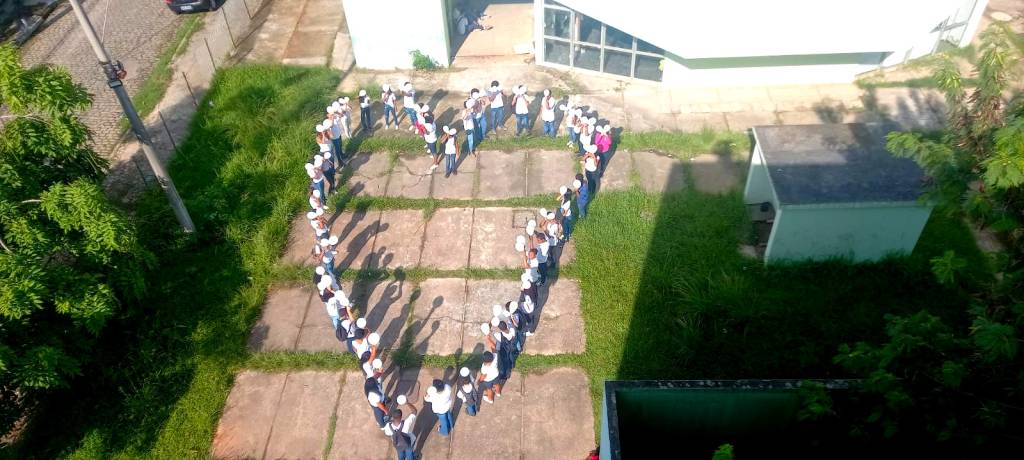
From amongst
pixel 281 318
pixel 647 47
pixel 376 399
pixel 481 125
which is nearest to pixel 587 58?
pixel 647 47

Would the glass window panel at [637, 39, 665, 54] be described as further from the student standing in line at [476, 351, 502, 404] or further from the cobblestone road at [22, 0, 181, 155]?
the cobblestone road at [22, 0, 181, 155]

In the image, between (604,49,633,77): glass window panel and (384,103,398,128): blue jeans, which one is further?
(604,49,633,77): glass window panel

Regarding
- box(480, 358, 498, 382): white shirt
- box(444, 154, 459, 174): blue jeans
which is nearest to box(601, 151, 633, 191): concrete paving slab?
box(444, 154, 459, 174): blue jeans

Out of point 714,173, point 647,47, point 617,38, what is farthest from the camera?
point 617,38

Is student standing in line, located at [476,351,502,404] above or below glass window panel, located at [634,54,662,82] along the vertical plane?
below

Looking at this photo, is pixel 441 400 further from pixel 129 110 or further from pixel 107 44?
pixel 107 44

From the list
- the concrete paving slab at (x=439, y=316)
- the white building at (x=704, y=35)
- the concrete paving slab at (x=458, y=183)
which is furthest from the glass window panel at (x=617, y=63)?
the concrete paving slab at (x=439, y=316)

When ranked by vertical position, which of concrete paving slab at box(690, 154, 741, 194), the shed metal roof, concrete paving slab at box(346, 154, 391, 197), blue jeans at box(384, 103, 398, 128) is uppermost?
the shed metal roof
